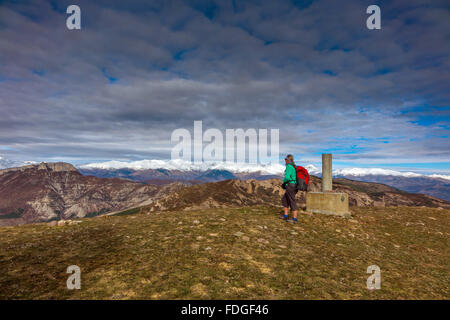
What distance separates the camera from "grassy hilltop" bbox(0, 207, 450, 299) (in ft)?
19.1

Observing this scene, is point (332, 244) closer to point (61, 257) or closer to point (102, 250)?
point (102, 250)

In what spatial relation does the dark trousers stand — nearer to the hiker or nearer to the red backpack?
the hiker

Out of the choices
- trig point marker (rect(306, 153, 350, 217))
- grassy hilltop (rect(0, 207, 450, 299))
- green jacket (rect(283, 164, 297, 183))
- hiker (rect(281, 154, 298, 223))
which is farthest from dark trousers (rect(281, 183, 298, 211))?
trig point marker (rect(306, 153, 350, 217))

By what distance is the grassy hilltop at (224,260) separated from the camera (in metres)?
5.82

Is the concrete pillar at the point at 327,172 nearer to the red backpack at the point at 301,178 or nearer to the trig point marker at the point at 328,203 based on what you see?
the trig point marker at the point at 328,203

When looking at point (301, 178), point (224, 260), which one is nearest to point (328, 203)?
point (301, 178)

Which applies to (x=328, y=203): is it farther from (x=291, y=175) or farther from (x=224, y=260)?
(x=224, y=260)

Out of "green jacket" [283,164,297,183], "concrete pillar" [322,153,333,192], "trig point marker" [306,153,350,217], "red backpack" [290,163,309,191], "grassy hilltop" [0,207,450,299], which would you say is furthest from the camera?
"concrete pillar" [322,153,333,192]

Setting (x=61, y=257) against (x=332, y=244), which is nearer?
(x=61, y=257)

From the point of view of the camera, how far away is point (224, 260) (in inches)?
302

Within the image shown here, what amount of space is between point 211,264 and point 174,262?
128cm

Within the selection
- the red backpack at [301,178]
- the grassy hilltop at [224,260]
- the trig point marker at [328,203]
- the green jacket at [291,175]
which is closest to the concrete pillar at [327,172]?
the trig point marker at [328,203]
